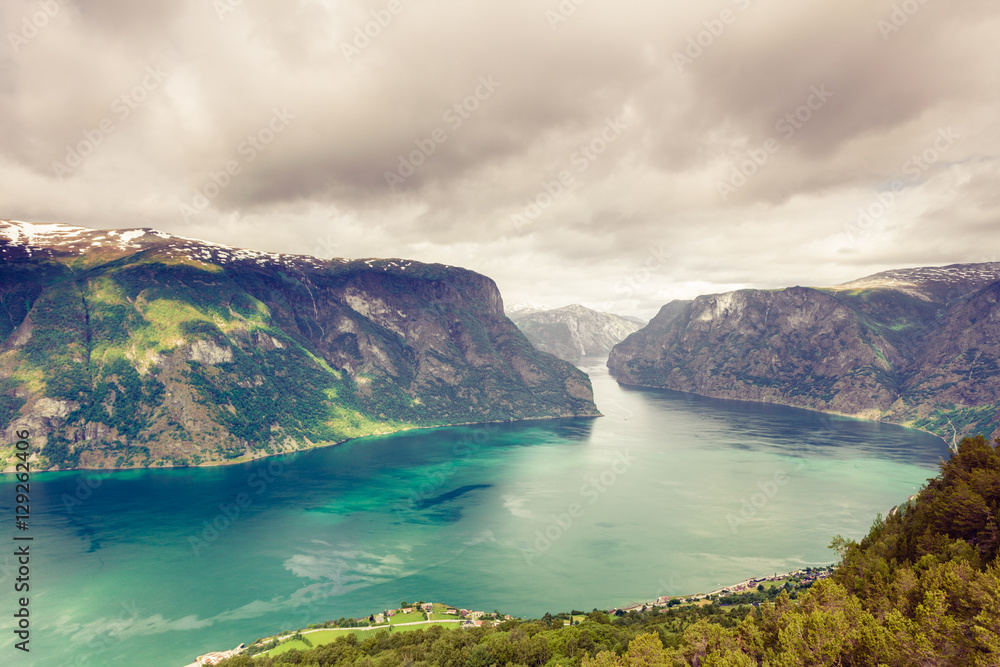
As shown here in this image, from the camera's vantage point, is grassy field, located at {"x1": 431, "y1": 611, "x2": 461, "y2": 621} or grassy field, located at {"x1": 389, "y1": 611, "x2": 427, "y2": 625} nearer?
grassy field, located at {"x1": 389, "y1": 611, "x2": 427, "y2": 625}

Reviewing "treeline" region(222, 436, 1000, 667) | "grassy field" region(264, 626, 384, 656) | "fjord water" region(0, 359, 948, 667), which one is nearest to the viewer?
"treeline" region(222, 436, 1000, 667)

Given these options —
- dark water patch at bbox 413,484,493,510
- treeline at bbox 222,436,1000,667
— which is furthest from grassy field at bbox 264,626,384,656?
dark water patch at bbox 413,484,493,510

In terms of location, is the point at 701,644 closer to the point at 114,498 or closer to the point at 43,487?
the point at 114,498

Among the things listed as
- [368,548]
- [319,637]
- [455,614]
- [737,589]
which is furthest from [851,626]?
[368,548]

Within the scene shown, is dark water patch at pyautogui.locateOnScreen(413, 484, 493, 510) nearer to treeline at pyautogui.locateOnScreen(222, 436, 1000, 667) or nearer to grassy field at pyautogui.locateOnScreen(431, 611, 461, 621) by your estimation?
grassy field at pyautogui.locateOnScreen(431, 611, 461, 621)

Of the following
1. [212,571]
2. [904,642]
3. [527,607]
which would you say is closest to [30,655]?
[212,571]

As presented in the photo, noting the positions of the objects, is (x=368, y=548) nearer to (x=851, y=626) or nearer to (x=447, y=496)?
(x=447, y=496)
